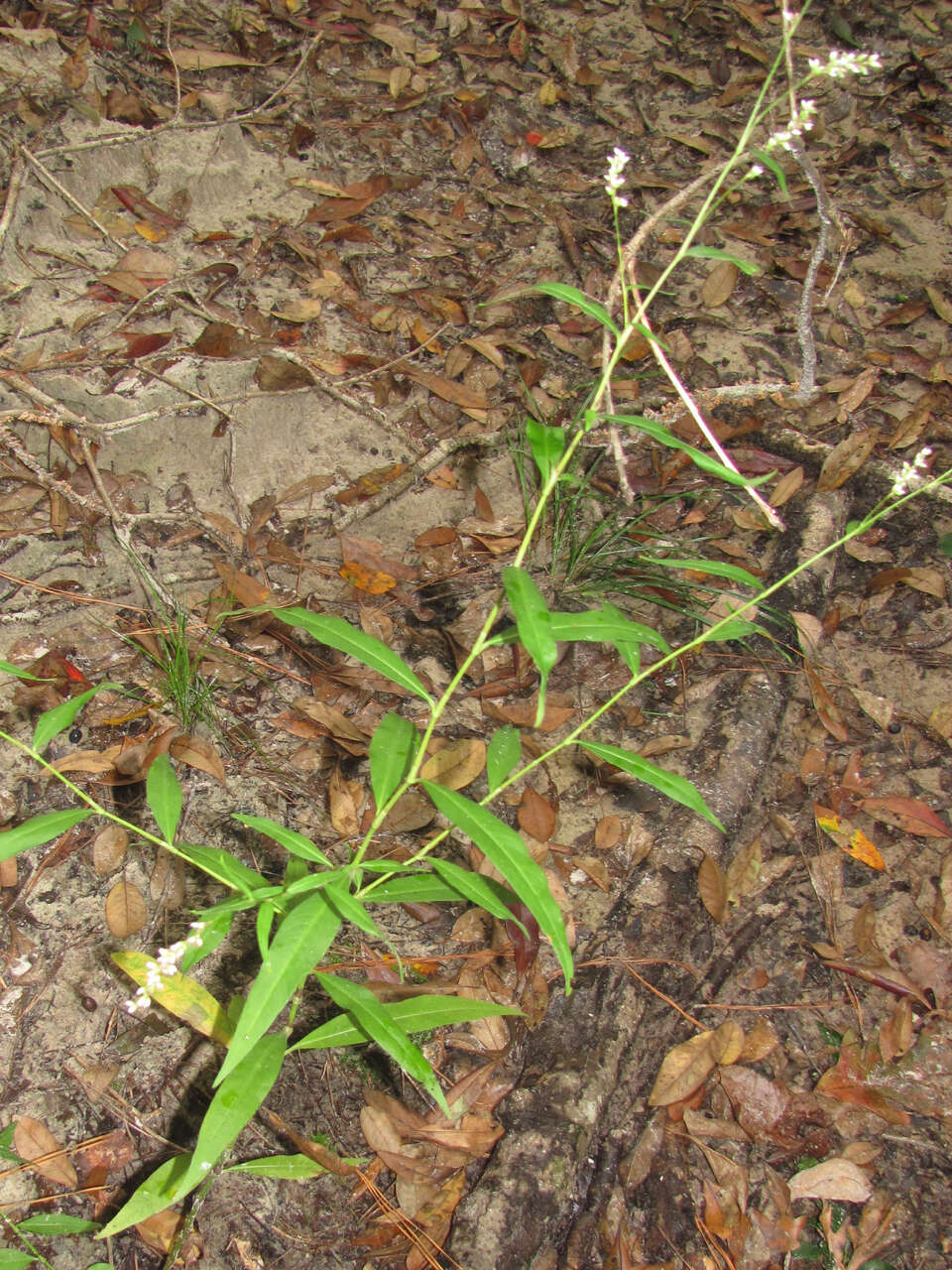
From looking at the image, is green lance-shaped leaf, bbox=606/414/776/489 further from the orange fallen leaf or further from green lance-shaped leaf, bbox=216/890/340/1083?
the orange fallen leaf

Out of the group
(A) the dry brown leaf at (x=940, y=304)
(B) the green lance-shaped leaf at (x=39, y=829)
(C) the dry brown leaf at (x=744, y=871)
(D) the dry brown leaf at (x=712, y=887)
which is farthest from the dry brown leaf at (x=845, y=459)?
(B) the green lance-shaped leaf at (x=39, y=829)

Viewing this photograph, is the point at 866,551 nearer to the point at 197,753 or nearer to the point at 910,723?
the point at 910,723

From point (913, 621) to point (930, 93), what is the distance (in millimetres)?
3601

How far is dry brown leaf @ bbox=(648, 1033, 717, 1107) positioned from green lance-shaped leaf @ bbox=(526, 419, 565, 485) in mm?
1324

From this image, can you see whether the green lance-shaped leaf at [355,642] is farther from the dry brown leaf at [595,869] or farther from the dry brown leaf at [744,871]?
the dry brown leaf at [744,871]

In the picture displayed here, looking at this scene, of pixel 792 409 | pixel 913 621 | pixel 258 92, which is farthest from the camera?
pixel 258 92

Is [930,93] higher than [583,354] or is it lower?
higher

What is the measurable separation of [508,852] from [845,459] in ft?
7.28

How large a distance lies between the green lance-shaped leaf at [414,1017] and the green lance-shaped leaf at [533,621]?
739 millimetres

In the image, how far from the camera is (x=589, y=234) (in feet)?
12.4

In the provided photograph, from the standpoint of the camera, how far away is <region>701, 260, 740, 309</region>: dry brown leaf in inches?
138

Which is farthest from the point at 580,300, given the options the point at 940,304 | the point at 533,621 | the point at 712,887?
the point at 940,304

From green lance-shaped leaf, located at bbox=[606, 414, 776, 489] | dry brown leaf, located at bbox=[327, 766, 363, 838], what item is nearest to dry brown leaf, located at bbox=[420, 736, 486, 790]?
dry brown leaf, located at bbox=[327, 766, 363, 838]

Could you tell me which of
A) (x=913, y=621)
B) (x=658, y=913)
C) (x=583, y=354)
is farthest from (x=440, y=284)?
(x=658, y=913)
